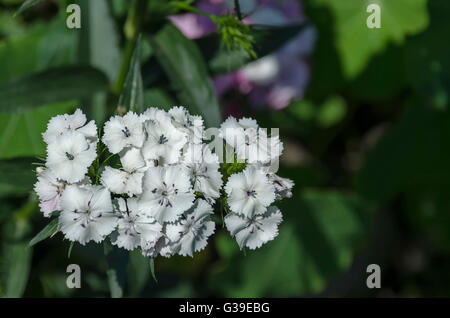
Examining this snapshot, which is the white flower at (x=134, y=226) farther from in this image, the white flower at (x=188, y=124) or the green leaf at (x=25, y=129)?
the green leaf at (x=25, y=129)

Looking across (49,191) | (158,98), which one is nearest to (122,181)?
(49,191)

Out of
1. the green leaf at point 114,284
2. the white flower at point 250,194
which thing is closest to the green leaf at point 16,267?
the green leaf at point 114,284

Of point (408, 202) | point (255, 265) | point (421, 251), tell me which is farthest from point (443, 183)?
point (255, 265)

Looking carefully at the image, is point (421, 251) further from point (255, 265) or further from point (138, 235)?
point (138, 235)

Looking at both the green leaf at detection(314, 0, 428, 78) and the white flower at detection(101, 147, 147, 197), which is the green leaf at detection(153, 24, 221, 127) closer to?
the white flower at detection(101, 147, 147, 197)

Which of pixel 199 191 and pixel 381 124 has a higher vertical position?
pixel 381 124
